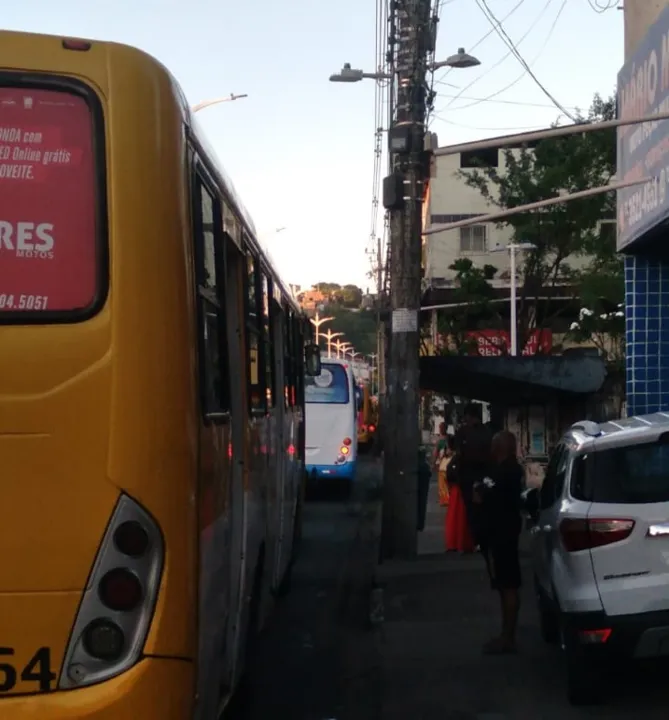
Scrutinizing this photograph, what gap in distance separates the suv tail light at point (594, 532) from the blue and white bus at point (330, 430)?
1823cm

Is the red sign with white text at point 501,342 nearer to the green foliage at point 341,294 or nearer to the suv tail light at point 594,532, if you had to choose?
the suv tail light at point 594,532

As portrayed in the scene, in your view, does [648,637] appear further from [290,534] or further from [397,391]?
[397,391]

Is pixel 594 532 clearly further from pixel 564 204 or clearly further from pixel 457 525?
pixel 564 204

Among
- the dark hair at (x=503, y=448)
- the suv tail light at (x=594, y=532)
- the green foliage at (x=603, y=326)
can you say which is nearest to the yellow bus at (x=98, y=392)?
the suv tail light at (x=594, y=532)

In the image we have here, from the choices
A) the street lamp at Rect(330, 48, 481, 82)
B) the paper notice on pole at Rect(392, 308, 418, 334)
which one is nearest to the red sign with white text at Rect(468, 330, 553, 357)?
the street lamp at Rect(330, 48, 481, 82)

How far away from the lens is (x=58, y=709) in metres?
3.94

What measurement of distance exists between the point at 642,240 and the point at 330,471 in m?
12.3

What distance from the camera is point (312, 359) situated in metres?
15.8

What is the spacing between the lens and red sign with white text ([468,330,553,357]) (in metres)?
39.0

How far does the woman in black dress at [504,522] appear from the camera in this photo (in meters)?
9.20

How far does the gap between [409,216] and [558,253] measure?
22.4 metres

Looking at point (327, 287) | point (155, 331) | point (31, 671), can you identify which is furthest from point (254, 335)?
point (327, 287)

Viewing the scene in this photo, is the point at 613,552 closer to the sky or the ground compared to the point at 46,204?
closer to the ground

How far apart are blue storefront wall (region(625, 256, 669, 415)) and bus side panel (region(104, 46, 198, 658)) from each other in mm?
12010
